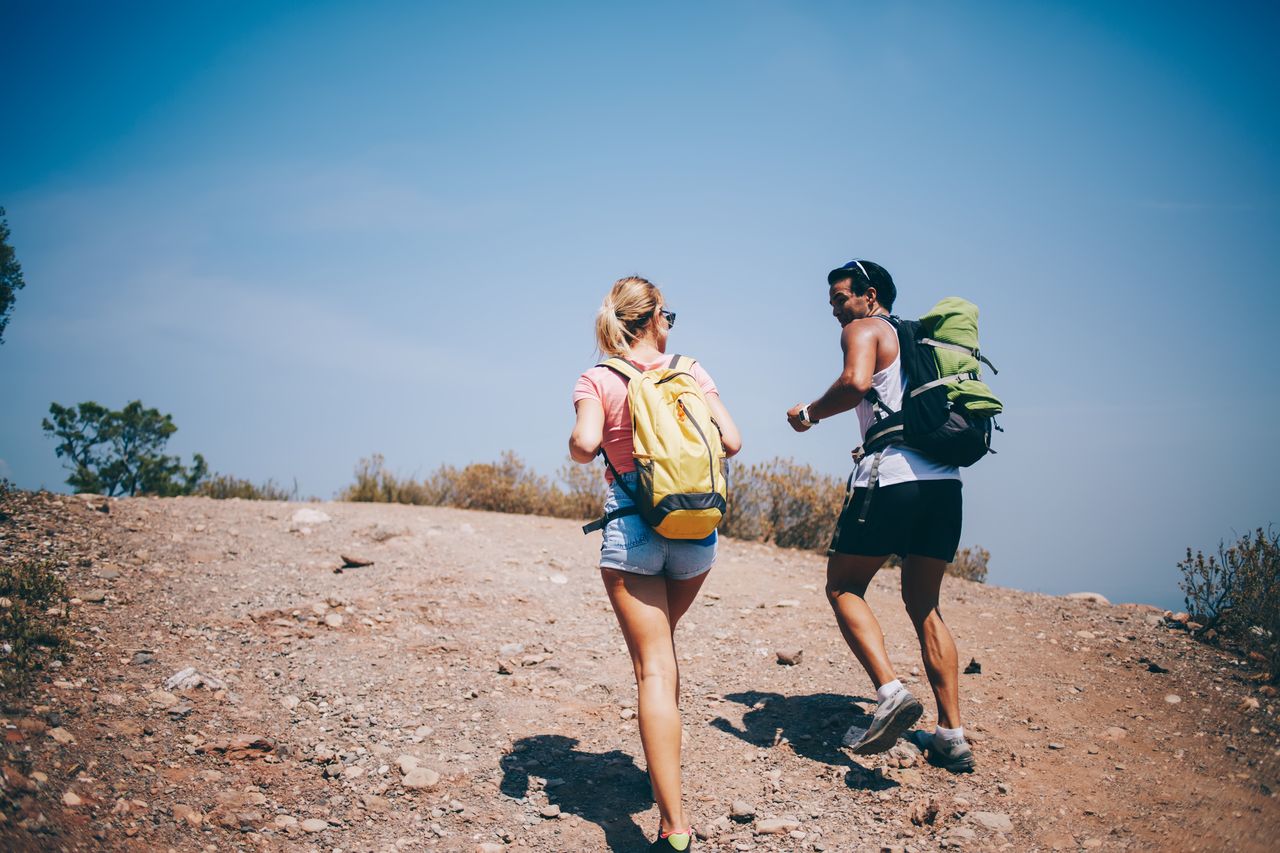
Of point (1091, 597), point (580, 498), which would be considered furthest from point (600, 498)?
point (1091, 597)

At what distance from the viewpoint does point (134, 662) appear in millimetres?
4203

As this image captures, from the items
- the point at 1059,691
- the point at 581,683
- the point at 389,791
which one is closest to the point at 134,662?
the point at 389,791

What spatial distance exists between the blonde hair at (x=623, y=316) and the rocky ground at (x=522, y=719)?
2.09 meters

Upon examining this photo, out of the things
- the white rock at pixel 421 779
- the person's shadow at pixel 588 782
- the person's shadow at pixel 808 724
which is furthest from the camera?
the person's shadow at pixel 808 724

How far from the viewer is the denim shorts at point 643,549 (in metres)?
2.58

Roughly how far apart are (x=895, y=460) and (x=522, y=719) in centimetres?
254

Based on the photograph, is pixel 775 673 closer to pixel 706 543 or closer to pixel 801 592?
pixel 801 592

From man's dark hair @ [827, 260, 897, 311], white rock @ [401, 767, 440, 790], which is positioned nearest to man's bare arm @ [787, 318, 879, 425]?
man's dark hair @ [827, 260, 897, 311]

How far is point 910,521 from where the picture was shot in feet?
10.7

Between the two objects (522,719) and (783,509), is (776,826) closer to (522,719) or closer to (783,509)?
(522,719)

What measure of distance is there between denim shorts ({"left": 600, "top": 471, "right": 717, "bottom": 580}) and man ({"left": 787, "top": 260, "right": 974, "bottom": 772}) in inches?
40.5

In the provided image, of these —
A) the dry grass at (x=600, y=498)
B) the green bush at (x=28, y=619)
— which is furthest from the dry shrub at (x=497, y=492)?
the green bush at (x=28, y=619)

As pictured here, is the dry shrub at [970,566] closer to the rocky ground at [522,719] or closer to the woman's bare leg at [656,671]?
the rocky ground at [522,719]

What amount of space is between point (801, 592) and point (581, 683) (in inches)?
112
